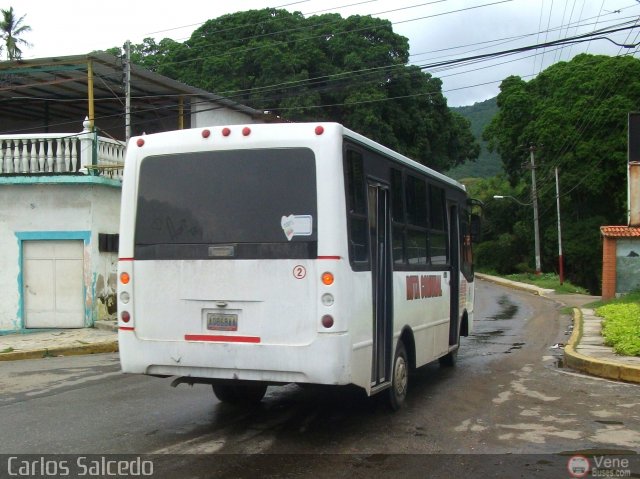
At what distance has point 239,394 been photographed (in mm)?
7840

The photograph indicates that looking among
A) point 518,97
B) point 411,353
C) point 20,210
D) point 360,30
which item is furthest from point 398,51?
point 411,353

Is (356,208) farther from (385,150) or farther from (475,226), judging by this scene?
(475,226)

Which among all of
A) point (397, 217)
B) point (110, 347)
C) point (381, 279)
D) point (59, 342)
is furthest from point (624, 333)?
point (59, 342)

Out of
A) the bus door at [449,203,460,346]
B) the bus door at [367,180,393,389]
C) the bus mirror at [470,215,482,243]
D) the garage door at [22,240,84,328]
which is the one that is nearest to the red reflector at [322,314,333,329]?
the bus door at [367,180,393,389]

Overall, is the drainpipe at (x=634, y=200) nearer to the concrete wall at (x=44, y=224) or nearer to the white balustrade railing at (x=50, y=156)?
the white balustrade railing at (x=50, y=156)

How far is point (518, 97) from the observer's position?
47750 mm

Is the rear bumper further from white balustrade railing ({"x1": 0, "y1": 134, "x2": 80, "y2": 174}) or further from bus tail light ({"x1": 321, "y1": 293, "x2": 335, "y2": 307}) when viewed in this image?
white balustrade railing ({"x1": 0, "y1": 134, "x2": 80, "y2": 174})

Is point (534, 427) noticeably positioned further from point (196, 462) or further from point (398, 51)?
→ point (398, 51)

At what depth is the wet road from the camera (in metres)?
5.87

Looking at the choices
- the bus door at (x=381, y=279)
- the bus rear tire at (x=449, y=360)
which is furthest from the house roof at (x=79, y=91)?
the bus door at (x=381, y=279)

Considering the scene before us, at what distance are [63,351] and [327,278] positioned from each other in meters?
8.62

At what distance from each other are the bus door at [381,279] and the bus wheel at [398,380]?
0.82ft

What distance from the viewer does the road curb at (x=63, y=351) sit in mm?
12320

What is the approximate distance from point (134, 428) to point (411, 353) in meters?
3.23
